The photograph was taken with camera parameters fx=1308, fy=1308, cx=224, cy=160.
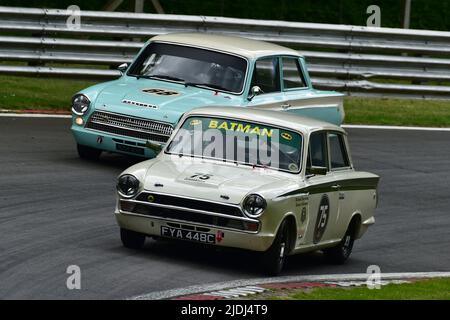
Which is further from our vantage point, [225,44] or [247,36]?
[247,36]

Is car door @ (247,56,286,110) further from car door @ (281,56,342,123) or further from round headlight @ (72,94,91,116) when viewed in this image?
round headlight @ (72,94,91,116)

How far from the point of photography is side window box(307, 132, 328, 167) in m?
11.5

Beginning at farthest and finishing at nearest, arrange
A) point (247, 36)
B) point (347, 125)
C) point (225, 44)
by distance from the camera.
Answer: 1. point (247, 36)
2. point (347, 125)
3. point (225, 44)

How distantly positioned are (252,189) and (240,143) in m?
1.03

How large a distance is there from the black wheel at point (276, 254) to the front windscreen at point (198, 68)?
5.26 metres

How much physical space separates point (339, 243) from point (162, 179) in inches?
80.8

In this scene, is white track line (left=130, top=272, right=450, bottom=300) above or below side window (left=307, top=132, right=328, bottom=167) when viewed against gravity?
below

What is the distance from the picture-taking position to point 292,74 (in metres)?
17.0

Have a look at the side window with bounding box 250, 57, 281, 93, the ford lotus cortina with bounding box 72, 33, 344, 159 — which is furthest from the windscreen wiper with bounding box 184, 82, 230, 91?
the side window with bounding box 250, 57, 281, 93

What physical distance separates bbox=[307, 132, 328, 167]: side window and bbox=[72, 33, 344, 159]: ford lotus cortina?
11.0ft

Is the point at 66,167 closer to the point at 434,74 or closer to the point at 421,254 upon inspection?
the point at 421,254

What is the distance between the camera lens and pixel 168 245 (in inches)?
451

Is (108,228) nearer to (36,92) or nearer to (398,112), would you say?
(36,92)

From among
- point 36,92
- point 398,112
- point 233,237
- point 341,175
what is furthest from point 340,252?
point 398,112
